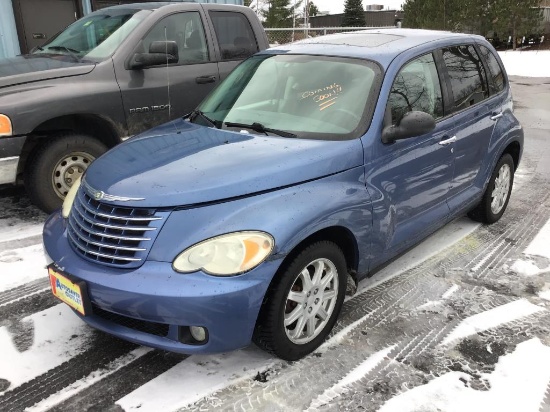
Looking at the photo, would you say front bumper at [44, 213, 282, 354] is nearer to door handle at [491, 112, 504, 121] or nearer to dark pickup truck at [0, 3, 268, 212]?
dark pickup truck at [0, 3, 268, 212]

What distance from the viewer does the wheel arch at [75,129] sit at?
447cm

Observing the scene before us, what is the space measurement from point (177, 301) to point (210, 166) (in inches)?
30.4

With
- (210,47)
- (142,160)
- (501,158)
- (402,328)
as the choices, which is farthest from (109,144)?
(501,158)

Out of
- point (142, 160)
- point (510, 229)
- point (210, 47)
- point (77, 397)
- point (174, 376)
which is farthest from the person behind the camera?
point (210, 47)

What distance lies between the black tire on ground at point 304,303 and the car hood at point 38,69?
318 cm

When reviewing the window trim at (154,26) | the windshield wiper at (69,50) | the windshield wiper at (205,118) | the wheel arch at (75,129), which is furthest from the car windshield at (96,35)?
the windshield wiper at (205,118)

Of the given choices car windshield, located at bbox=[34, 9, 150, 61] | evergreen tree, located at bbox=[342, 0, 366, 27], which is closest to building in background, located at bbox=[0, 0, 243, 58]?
car windshield, located at bbox=[34, 9, 150, 61]

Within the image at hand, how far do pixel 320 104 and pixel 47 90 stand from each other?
2.56 metres

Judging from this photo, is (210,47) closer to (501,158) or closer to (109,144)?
(109,144)

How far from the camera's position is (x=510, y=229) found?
480 cm

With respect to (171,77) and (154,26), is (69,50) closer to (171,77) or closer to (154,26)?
→ (154,26)

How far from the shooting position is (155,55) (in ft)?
16.1

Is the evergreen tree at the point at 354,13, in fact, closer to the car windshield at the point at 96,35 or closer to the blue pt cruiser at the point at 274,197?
the car windshield at the point at 96,35

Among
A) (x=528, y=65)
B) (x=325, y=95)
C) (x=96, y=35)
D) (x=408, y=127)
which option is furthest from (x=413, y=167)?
(x=528, y=65)
